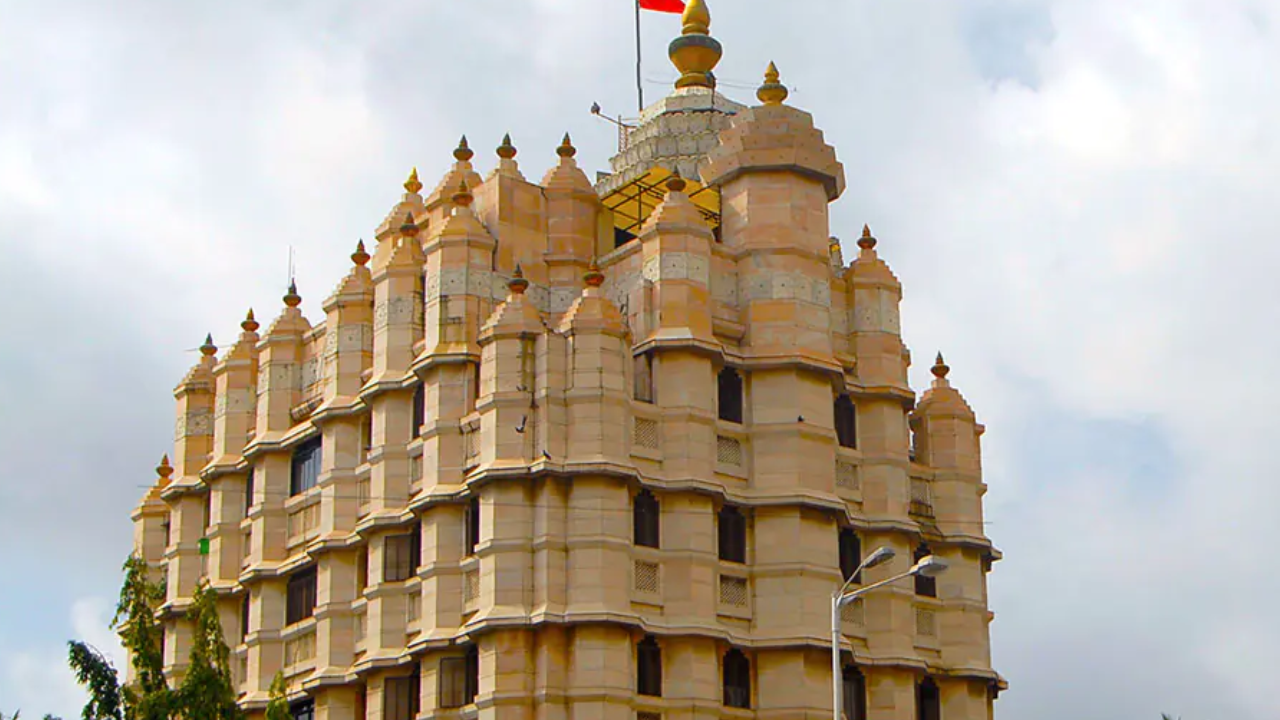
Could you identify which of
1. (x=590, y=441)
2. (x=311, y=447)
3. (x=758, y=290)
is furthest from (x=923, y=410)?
(x=311, y=447)

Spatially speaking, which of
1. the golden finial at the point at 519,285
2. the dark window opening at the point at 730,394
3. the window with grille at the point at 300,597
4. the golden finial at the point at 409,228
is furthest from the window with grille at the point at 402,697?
the golden finial at the point at 409,228

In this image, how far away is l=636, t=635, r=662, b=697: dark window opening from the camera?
5406 cm

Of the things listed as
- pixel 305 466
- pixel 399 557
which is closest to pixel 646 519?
pixel 399 557

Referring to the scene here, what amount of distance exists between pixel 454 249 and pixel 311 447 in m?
8.68

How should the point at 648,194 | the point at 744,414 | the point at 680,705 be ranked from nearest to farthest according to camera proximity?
the point at 680,705 → the point at 744,414 → the point at 648,194

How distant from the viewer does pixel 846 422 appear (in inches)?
2375

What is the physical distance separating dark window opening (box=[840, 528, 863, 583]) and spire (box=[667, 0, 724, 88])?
16809mm

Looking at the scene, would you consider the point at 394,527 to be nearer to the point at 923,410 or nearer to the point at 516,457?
the point at 516,457

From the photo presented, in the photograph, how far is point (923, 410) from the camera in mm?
64125

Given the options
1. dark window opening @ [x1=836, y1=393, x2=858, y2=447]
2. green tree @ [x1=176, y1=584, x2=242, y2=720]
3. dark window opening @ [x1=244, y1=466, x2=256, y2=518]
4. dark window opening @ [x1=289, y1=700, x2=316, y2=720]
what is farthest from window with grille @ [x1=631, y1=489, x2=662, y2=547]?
dark window opening @ [x1=244, y1=466, x2=256, y2=518]

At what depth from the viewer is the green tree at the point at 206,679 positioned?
145ft

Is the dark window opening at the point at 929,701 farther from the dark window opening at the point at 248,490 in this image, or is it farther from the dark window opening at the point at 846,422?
the dark window opening at the point at 248,490

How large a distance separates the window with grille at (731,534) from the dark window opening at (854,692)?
4.35 m

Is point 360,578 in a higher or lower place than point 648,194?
lower
